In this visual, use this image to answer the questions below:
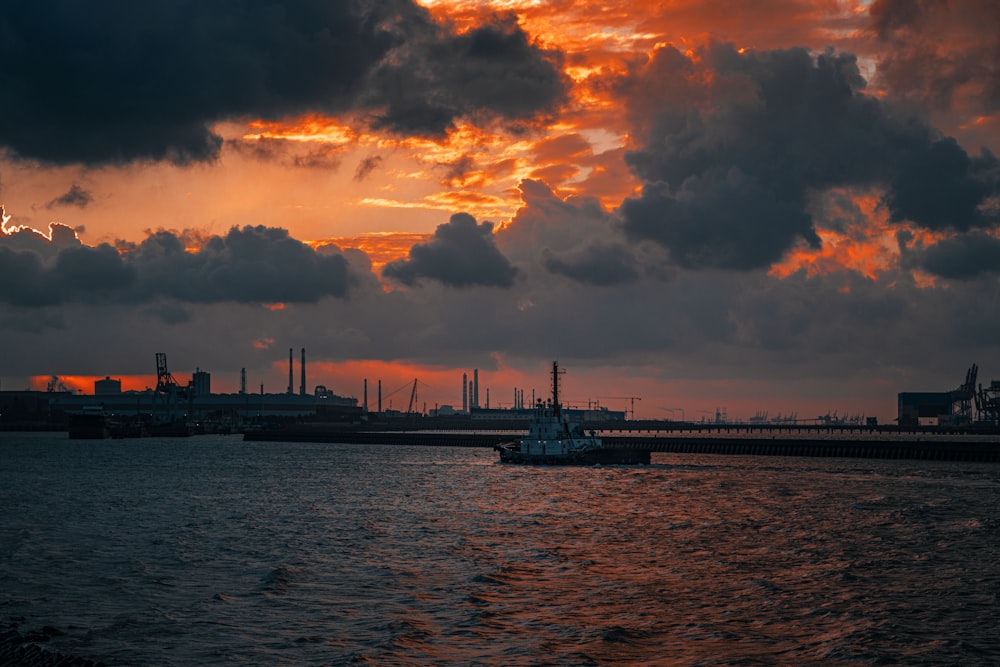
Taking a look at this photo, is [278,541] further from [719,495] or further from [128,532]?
[719,495]

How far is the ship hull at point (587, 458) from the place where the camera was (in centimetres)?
13425

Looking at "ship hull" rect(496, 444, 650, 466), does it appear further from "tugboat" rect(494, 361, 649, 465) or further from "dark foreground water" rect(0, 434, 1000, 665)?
"dark foreground water" rect(0, 434, 1000, 665)

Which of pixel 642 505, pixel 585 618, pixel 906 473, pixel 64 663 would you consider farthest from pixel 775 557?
pixel 906 473

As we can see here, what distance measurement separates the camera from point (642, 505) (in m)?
80.7

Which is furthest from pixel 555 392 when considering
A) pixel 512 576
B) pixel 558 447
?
pixel 512 576

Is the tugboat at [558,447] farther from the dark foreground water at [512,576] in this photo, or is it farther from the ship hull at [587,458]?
the dark foreground water at [512,576]

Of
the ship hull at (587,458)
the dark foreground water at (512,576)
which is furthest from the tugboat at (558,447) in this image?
the dark foreground water at (512,576)

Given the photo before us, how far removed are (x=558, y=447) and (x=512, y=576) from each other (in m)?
89.0

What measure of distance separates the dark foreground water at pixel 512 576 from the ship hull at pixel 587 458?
37.3m

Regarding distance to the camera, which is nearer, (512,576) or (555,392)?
(512,576)

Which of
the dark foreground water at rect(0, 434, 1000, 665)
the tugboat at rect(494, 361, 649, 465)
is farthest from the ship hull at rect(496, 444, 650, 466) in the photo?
the dark foreground water at rect(0, 434, 1000, 665)

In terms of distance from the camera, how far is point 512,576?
45781 mm

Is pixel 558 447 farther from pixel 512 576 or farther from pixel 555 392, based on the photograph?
pixel 512 576

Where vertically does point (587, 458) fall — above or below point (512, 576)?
below
